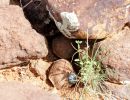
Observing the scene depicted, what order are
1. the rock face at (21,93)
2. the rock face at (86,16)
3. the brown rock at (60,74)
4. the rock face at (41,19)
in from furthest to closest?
the rock face at (41,19) → the brown rock at (60,74) → the rock face at (86,16) → the rock face at (21,93)

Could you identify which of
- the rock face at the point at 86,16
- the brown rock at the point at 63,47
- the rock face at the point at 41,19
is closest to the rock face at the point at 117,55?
Answer: the rock face at the point at 86,16

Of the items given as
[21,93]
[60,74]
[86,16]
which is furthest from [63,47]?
[21,93]

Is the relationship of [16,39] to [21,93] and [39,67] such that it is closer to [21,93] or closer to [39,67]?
[39,67]

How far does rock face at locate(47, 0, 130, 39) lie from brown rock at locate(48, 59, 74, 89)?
0.28 meters

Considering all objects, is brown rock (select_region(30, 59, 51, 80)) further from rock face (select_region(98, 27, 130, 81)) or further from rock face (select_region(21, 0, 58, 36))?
rock face (select_region(98, 27, 130, 81))

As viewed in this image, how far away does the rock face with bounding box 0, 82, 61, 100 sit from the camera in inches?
97.7

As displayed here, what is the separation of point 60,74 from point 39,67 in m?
0.20

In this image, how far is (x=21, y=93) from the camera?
2.52 meters

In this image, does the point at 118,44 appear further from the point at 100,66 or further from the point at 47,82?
the point at 47,82

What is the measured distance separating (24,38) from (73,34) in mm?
388

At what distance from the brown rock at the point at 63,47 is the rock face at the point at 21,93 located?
0.49m

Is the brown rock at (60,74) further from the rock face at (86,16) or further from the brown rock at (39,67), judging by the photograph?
the rock face at (86,16)

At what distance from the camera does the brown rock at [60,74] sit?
113 inches

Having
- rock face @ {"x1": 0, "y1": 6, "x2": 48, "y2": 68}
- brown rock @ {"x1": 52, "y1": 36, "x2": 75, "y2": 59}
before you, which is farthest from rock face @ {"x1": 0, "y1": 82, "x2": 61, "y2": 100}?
brown rock @ {"x1": 52, "y1": 36, "x2": 75, "y2": 59}
